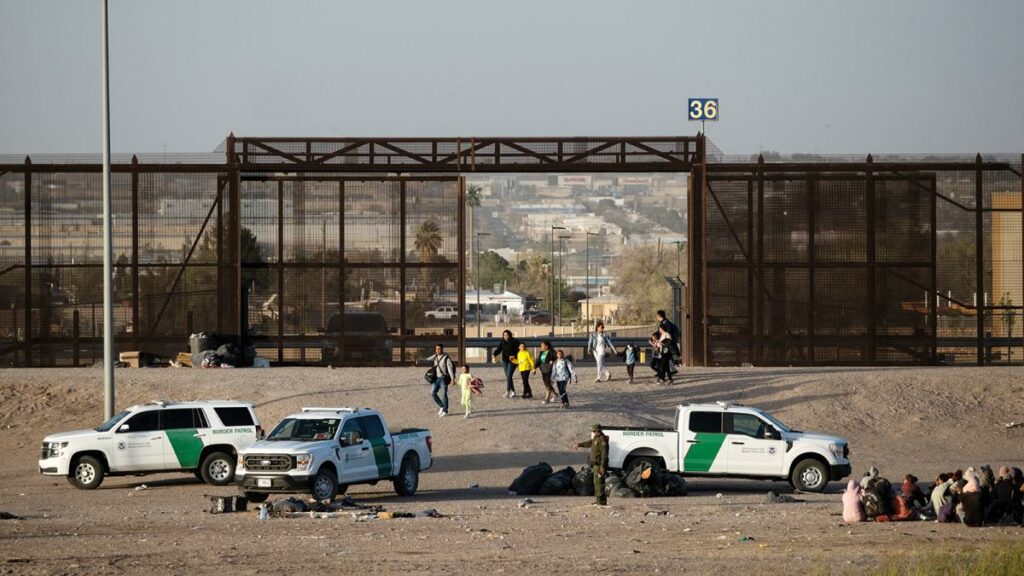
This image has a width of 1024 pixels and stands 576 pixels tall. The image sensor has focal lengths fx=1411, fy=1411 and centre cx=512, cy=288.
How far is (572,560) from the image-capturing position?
18.1m

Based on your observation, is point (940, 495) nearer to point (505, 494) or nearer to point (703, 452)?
point (703, 452)

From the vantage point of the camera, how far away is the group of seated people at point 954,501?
2214 cm

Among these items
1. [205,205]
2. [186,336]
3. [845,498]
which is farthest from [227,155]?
[845,498]

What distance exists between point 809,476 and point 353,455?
8610mm

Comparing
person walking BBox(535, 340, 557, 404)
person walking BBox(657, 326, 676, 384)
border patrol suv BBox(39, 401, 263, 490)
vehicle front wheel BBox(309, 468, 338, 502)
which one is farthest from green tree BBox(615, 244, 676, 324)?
vehicle front wheel BBox(309, 468, 338, 502)

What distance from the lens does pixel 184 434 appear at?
27312 millimetres

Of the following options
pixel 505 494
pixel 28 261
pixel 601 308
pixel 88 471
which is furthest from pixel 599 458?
pixel 601 308

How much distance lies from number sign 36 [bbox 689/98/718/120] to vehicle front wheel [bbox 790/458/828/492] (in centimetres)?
2108

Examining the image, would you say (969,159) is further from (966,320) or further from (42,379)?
(42,379)

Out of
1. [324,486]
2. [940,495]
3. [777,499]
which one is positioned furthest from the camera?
[777,499]

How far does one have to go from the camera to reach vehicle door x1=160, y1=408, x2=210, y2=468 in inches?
1074

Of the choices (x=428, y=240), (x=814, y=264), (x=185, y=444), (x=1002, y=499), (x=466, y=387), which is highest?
(x=428, y=240)

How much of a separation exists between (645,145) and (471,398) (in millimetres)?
12537

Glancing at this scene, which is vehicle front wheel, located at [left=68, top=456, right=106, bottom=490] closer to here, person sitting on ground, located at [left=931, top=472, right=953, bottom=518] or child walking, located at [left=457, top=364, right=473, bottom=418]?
child walking, located at [left=457, top=364, right=473, bottom=418]
